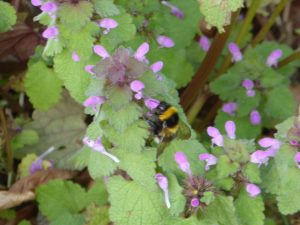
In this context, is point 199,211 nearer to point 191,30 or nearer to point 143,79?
point 143,79

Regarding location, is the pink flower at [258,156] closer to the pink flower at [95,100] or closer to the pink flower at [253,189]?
the pink flower at [253,189]

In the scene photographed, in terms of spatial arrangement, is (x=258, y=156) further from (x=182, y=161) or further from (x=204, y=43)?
(x=204, y=43)

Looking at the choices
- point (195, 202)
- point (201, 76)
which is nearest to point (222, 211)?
point (195, 202)

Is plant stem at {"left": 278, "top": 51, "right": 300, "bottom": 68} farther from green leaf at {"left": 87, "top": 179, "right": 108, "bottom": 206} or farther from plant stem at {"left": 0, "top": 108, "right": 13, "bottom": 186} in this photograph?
plant stem at {"left": 0, "top": 108, "right": 13, "bottom": 186}

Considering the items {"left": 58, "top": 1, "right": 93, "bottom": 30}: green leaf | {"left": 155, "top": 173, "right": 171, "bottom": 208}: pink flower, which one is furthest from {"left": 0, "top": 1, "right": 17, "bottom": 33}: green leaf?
{"left": 155, "top": 173, "right": 171, "bottom": 208}: pink flower

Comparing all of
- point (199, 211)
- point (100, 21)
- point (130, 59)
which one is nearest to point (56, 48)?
point (100, 21)

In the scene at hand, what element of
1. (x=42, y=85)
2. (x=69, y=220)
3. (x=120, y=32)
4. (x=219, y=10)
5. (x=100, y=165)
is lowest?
(x=69, y=220)
